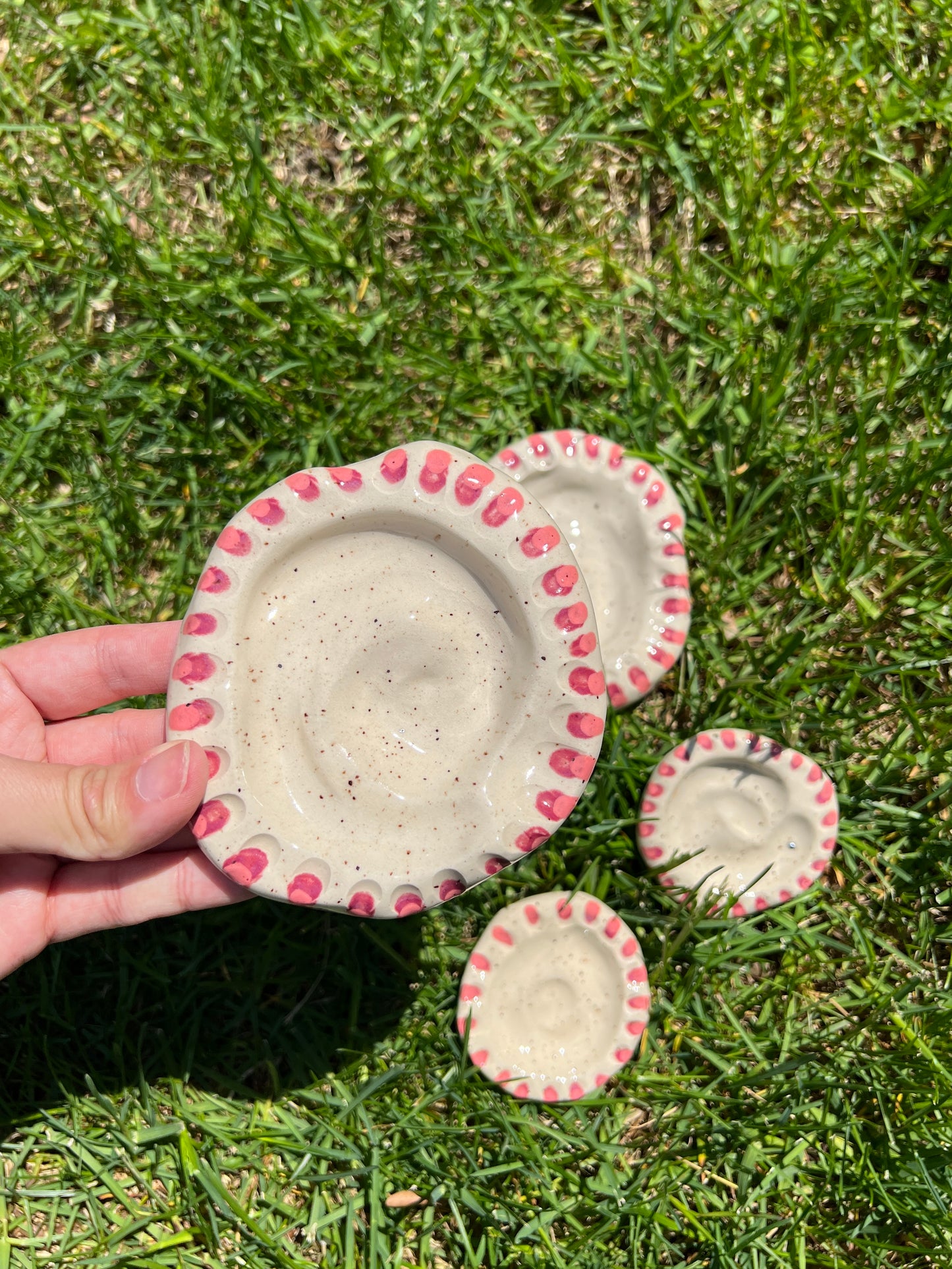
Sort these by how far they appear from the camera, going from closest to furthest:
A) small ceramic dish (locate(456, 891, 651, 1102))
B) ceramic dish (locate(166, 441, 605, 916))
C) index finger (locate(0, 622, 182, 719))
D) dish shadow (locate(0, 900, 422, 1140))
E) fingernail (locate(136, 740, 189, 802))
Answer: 1. fingernail (locate(136, 740, 189, 802))
2. ceramic dish (locate(166, 441, 605, 916))
3. index finger (locate(0, 622, 182, 719))
4. small ceramic dish (locate(456, 891, 651, 1102))
5. dish shadow (locate(0, 900, 422, 1140))

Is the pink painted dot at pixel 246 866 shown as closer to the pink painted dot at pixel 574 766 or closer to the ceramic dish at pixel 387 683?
the ceramic dish at pixel 387 683

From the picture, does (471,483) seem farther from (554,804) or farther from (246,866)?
(246,866)

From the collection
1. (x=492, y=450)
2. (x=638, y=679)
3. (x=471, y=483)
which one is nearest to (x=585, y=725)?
(x=471, y=483)

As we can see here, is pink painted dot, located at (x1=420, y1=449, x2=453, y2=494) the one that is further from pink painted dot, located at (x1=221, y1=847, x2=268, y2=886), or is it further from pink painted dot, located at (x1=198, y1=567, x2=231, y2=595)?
pink painted dot, located at (x1=221, y1=847, x2=268, y2=886)

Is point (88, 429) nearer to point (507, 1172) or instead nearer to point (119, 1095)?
point (119, 1095)

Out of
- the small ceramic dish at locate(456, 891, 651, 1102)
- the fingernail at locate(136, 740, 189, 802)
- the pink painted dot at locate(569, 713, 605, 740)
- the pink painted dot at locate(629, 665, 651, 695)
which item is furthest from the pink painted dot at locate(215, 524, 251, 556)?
the small ceramic dish at locate(456, 891, 651, 1102)

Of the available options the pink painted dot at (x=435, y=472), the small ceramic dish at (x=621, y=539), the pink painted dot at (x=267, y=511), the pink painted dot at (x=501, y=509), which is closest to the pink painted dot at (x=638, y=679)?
the small ceramic dish at (x=621, y=539)

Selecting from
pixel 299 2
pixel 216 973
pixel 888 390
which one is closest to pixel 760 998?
pixel 216 973
